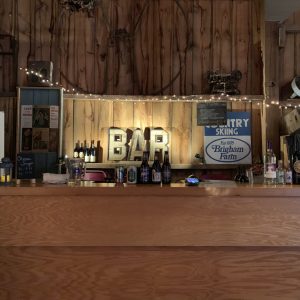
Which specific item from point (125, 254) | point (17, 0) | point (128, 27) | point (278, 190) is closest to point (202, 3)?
point (128, 27)

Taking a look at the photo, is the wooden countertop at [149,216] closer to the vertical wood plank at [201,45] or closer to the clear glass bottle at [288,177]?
the clear glass bottle at [288,177]

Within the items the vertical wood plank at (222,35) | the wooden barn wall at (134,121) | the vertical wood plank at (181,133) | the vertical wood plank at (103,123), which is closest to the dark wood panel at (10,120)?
the wooden barn wall at (134,121)

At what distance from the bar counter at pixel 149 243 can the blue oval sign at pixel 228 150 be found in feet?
8.57

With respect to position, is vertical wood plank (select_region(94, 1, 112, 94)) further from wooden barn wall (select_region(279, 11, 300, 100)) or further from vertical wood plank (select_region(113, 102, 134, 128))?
wooden barn wall (select_region(279, 11, 300, 100))

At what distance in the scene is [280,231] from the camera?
2354 millimetres

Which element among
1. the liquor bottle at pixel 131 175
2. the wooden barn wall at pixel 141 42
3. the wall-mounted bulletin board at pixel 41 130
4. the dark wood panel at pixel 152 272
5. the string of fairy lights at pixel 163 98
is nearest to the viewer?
the dark wood panel at pixel 152 272

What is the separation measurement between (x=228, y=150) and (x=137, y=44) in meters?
1.79

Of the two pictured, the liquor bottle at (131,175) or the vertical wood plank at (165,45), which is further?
the vertical wood plank at (165,45)

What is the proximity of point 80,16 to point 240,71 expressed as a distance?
2.18 metres

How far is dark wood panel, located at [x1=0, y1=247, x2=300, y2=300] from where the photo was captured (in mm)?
2312

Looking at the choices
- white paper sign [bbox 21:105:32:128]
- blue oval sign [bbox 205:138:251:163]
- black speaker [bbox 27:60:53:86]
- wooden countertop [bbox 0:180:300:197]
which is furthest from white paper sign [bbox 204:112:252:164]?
wooden countertop [bbox 0:180:300:197]

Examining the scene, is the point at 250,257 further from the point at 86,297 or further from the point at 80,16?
the point at 80,16

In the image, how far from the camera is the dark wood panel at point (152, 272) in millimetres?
2312

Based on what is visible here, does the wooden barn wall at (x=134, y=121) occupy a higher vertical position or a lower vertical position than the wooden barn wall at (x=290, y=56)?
lower
